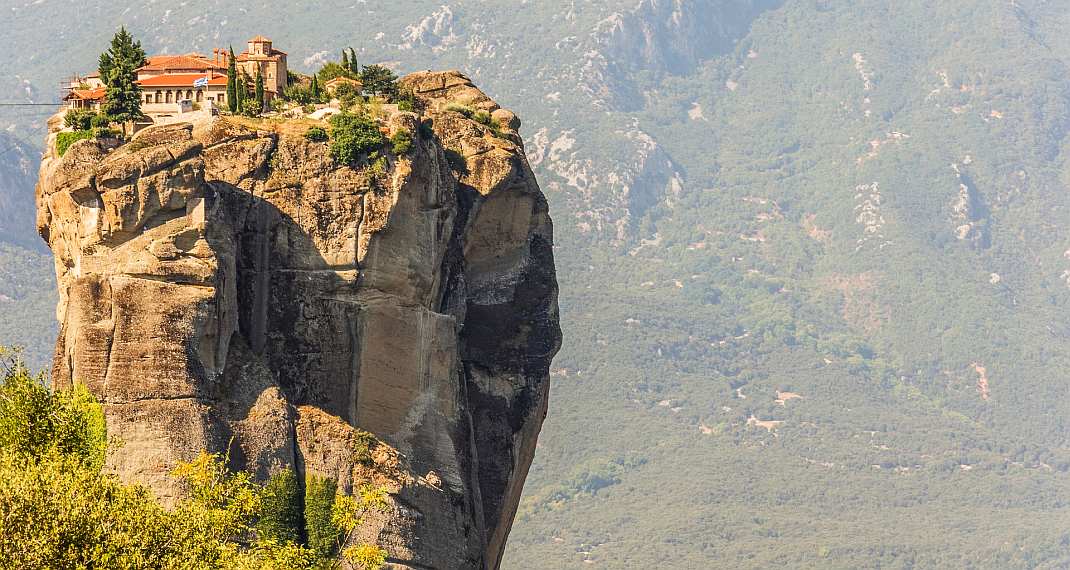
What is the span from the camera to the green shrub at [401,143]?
308 feet

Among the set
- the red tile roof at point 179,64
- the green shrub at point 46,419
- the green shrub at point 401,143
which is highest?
the red tile roof at point 179,64

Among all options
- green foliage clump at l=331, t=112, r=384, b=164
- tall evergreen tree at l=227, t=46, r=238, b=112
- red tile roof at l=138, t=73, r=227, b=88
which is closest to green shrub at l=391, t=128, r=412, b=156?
green foliage clump at l=331, t=112, r=384, b=164

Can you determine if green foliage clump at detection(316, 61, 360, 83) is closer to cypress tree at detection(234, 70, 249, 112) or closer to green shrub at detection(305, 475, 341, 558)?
cypress tree at detection(234, 70, 249, 112)

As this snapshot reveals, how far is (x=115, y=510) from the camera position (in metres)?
66.4

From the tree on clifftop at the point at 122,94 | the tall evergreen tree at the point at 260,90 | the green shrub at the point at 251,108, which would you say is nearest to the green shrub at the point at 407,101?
the tall evergreen tree at the point at 260,90

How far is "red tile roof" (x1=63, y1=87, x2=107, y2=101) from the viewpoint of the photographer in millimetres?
99188

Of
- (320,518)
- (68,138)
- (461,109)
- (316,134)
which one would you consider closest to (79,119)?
(68,138)

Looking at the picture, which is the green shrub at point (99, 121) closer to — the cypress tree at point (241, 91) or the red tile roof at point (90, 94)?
the red tile roof at point (90, 94)

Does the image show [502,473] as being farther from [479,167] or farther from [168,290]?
[168,290]

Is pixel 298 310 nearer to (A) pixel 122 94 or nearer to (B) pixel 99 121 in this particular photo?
(B) pixel 99 121

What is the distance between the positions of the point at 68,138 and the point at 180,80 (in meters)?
10.2

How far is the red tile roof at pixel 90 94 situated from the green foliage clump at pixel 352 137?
11527 millimetres

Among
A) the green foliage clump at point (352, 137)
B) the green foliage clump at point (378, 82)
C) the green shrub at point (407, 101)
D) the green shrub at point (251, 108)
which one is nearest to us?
the green foliage clump at point (352, 137)

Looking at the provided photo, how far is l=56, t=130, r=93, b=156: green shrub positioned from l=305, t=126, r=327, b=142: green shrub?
875 centimetres
